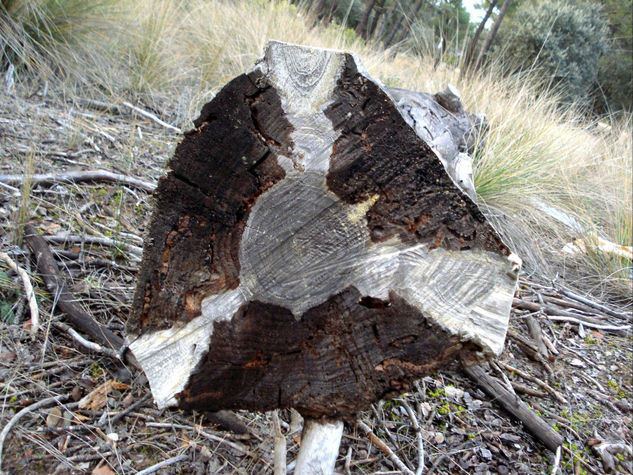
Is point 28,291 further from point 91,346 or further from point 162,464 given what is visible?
point 162,464

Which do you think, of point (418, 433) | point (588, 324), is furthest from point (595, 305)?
point (418, 433)

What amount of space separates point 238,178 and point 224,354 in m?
0.47

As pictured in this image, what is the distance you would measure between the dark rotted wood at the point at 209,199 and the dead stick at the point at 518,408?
1.18 m

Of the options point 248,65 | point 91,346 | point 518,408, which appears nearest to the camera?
point 91,346

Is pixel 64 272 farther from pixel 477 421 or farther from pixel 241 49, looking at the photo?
pixel 241 49

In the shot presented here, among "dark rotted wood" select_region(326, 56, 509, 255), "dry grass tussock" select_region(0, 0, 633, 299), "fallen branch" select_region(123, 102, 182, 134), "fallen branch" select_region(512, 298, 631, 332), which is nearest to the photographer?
"dark rotted wood" select_region(326, 56, 509, 255)

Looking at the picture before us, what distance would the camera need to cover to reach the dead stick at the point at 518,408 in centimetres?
→ 191

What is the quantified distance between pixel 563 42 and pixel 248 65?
7902 millimetres

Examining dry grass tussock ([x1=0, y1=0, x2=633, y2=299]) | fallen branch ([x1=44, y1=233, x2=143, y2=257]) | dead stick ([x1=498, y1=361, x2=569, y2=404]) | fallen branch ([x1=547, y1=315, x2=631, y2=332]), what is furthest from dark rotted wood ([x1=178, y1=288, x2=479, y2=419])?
dry grass tussock ([x1=0, y1=0, x2=633, y2=299])

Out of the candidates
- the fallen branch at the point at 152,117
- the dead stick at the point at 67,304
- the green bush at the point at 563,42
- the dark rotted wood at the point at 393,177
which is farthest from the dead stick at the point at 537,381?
the green bush at the point at 563,42

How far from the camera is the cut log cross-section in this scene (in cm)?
116

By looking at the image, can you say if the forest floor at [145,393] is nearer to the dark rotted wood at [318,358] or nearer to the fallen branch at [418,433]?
the fallen branch at [418,433]

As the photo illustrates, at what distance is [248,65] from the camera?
4.86 metres

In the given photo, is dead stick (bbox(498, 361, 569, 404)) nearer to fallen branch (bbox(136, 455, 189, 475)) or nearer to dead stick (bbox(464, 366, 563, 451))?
dead stick (bbox(464, 366, 563, 451))
